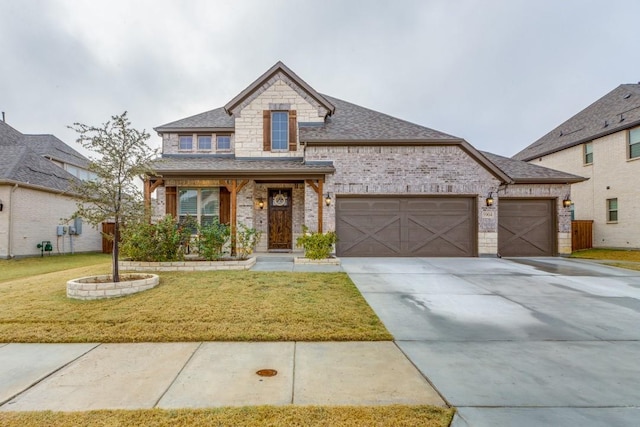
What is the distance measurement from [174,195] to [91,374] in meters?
11.0

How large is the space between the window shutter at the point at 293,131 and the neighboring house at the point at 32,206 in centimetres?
883

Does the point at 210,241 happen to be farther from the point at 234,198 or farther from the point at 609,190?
the point at 609,190

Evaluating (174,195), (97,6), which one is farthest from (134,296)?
(97,6)

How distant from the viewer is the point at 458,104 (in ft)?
119

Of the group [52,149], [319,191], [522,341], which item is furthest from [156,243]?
[52,149]

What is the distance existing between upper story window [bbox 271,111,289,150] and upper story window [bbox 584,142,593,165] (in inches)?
645

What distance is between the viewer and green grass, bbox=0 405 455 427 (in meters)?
2.31

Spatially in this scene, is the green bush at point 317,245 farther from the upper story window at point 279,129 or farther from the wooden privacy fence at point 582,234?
the wooden privacy fence at point 582,234

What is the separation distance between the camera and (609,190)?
15852mm

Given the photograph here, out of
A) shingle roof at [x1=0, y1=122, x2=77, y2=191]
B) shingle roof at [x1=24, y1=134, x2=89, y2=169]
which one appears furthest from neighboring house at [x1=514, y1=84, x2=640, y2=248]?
shingle roof at [x1=24, y1=134, x2=89, y2=169]

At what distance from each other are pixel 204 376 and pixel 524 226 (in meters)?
13.7

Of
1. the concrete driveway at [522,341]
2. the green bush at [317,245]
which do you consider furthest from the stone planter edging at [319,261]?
the concrete driveway at [522,341]

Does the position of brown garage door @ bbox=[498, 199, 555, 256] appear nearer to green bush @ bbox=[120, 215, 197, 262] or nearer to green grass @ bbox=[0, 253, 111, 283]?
green bush @ bbox=[120, 215, 197, 262]

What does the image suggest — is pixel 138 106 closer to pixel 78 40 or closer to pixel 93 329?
pixel 78 40
